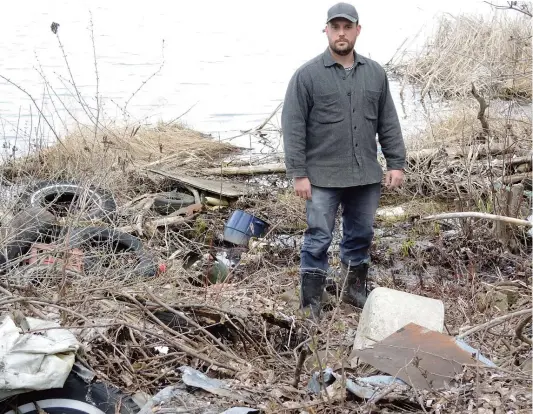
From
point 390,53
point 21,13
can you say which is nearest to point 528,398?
point 390,53

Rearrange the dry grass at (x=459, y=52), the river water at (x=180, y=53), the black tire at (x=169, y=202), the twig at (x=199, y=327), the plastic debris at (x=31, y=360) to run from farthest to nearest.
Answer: the dry grass at (x=459, y=52), the river water at (x=180, y=53), the black tire at (x=169, y=202), the twig at (x=199, y=327), the plastic debris at (x=31, y=360)

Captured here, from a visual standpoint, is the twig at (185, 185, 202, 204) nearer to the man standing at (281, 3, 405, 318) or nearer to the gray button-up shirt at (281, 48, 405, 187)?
the man standing at (281, 3, 405, 318)

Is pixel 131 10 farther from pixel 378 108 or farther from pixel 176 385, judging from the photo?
pixel 176 385

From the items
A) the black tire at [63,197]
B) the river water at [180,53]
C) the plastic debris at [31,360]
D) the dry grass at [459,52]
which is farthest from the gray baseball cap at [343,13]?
the dry grass at [459,52]

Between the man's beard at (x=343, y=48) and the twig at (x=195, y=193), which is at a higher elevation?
the man's beard at (x=343, y=48)

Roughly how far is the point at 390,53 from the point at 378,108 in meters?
16.5

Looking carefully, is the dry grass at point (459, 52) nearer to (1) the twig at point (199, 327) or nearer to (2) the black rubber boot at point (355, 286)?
(2) the black rubber boot at point (355, 286)

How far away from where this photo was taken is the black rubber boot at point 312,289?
535 cm

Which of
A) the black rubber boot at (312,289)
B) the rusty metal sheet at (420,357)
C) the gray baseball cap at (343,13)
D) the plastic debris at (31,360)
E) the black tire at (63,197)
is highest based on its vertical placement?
the gray baseball cap at (343,13)

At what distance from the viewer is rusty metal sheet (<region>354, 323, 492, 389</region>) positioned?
342 centimetres

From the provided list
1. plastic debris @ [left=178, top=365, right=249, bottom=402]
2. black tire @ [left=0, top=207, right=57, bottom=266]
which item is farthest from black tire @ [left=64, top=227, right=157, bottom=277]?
plastic debris @ [left=178, top=365, right=249, bottom=402]

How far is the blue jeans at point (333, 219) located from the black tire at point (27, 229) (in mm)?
2032

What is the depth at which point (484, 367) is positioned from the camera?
3.32 metres

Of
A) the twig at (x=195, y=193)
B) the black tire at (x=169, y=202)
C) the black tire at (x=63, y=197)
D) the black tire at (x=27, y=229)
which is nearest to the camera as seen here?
the black tire at (x=27, y=229)
